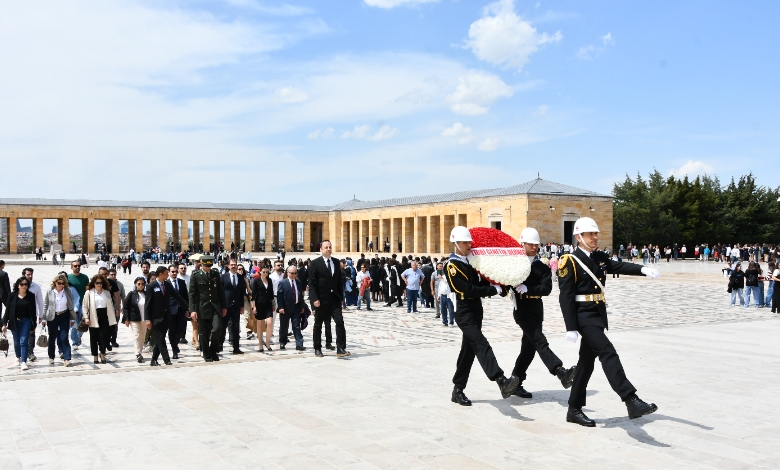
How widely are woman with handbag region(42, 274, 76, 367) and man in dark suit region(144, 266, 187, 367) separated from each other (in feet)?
3.85

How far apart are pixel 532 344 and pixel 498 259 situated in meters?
1.01

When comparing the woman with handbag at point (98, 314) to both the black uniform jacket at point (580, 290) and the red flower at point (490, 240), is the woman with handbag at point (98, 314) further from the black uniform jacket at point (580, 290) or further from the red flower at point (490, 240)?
the black uniform jacket at point (580, 290)

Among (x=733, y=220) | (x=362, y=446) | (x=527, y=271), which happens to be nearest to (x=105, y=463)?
(x=362, y=446)

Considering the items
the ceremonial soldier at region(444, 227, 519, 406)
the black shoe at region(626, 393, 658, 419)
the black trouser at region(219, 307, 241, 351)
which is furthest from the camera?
the black trouser at region(219, 307, 241, 351)

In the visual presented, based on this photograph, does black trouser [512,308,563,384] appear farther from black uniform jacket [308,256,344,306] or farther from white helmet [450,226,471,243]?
black uniform jacket [308,256,344,306]

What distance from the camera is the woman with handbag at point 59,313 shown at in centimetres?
970

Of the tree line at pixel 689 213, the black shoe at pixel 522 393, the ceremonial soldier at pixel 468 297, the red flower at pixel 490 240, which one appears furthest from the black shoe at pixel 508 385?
the tree line at pixel 689 213

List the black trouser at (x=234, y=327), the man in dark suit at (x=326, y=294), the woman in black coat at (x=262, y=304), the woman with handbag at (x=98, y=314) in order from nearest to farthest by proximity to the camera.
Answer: the woman with handbag at (x=98, y=314)
the man in dark suit at (x=326, y=294)
the black trouser at (x=234, y=327)
the woman in black coat at (x=262, y=304)

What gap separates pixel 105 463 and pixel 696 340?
983cm

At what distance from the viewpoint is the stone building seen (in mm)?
50062

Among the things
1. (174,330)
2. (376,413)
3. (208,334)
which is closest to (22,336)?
(174,330)

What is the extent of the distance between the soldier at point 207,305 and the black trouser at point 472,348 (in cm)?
437

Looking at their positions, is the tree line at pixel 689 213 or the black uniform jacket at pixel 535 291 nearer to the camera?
the black uniform jacket at pixel 535 291

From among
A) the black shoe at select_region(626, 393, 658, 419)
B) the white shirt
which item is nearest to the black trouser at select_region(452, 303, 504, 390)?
the black shoe at select_region(626, 393, 658, 419)
